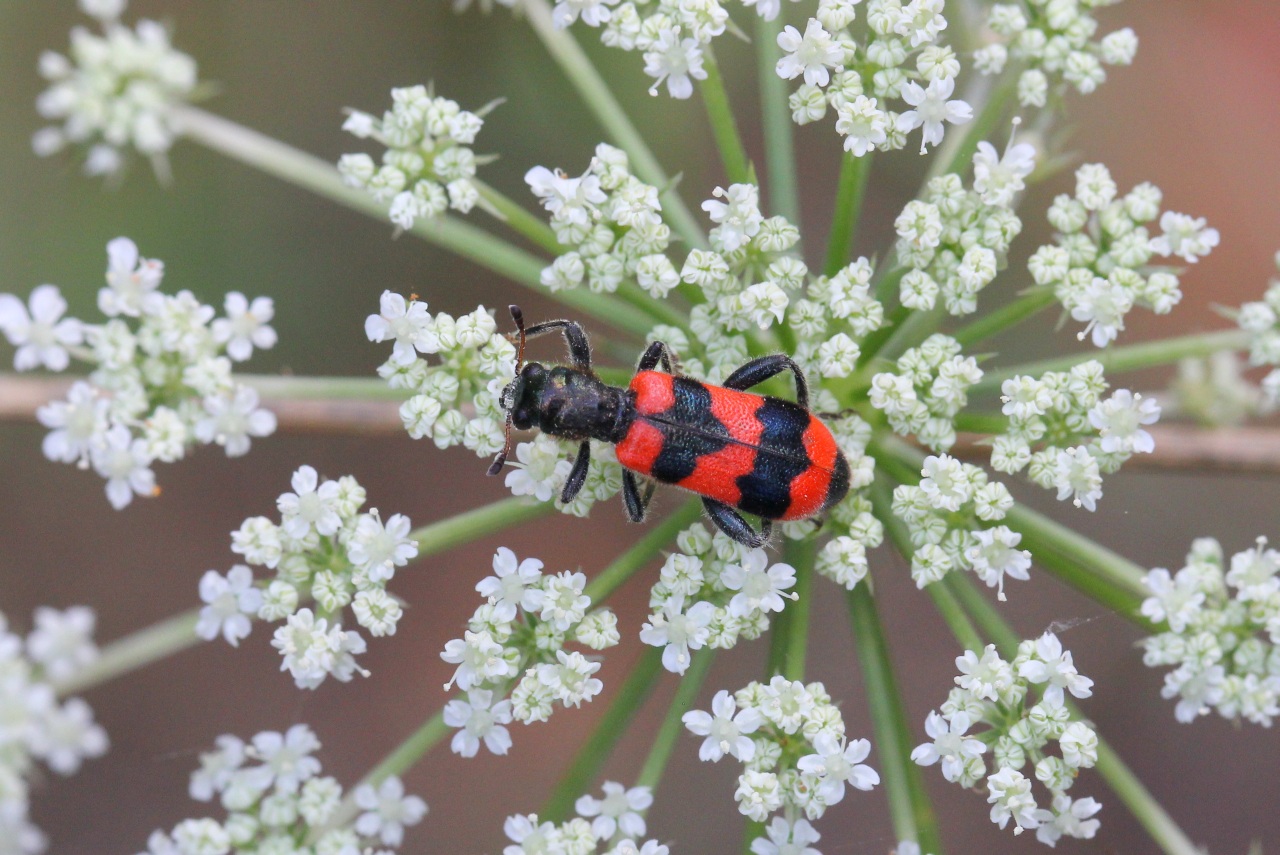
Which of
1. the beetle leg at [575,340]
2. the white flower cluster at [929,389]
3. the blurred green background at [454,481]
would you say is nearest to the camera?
the white flower cluster at [929,389]

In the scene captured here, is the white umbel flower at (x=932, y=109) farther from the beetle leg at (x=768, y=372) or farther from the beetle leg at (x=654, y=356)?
the beetle leg at (x=654, y=356)

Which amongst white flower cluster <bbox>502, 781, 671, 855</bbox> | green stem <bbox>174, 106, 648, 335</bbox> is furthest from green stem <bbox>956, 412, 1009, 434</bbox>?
white flower cluster <bbox>502, 781, 671, 855</bbox>

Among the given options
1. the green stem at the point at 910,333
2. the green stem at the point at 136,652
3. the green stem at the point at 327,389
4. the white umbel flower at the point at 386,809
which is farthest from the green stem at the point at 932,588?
the green stem at the point at 136,652

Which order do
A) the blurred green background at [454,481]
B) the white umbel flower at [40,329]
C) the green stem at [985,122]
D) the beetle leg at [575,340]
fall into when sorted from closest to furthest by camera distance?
the white umbel flower at [40,329] < the green stem at [985,122] < the beetle leg at [575,340] < the blurred green background at [454,481]

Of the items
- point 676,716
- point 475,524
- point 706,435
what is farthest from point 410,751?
point 706,435

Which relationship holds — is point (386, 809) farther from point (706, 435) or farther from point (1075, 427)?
point (1075, 427)

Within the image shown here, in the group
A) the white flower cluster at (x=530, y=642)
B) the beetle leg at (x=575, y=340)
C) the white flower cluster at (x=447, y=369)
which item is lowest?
the white flower cluster at (x=530, y=642)

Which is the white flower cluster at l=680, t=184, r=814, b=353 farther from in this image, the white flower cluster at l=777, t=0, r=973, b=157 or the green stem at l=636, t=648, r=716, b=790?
the green stem at l=636, t=648, r=716, b=790
